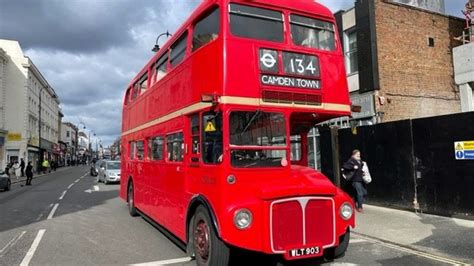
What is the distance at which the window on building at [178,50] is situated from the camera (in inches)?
297

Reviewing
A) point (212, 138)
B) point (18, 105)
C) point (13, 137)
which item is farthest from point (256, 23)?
point (18, 105)

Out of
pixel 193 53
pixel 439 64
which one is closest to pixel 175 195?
pixel 193 53

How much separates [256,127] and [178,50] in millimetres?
2790

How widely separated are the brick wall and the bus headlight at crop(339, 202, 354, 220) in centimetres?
1084

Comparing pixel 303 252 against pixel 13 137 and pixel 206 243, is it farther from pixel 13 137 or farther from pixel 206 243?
pixel 13 137

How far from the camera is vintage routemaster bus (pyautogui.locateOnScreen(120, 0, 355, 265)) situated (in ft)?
17.9

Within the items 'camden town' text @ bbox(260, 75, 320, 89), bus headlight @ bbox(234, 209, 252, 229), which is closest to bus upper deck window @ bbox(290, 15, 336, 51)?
'camden town' text @ bbox(260, 75, 320, 89)

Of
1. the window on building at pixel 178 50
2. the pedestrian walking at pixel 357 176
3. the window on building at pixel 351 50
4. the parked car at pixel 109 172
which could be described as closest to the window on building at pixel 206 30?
the window on building at pixel 178 50

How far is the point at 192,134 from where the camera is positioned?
6.78m

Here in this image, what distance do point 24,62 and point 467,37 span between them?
48.5 metres

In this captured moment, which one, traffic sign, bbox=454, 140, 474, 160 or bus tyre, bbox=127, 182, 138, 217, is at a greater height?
traffic sign, bbox=454, 140, 474, 160

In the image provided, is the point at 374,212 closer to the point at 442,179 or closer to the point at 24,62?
the point at 442,179

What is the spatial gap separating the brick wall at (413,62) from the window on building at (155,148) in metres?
9.46

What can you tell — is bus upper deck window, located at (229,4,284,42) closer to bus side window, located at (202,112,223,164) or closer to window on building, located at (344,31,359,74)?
bus side window, located at (202,112,223,164)
